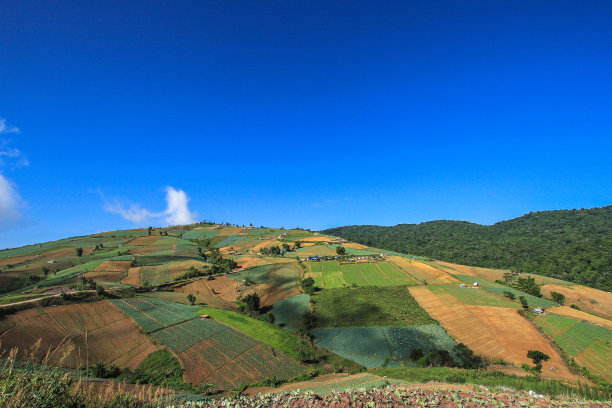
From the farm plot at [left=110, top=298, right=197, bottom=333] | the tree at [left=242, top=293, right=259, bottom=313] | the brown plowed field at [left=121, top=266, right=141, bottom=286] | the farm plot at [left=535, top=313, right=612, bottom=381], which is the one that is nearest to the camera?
the farm plot at [left=535, top=313, right=612, bottom=381]

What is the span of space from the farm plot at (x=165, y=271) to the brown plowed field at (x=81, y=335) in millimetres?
37209

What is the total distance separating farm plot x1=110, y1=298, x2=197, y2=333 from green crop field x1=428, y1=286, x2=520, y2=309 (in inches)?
2439

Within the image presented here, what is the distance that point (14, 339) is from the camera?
106 feet

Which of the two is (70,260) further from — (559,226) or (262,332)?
(559,226)

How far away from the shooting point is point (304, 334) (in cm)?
5238

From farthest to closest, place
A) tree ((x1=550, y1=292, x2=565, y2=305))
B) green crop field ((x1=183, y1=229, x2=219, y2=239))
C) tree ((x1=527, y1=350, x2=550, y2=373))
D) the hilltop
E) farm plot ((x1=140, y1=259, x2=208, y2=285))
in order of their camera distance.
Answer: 1. green crop field ((x1=183, y1=229, x2=219, y2=239))
2. farm plot ((x1=140, y1=259, x2=208, y2=285))
3. tree ((x1=550, y1=292, x2=565, y2=305))
4. tree ((x1=527, y1=350, x2=550, y2=373))
5. the hilltop

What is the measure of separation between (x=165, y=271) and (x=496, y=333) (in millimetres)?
92976

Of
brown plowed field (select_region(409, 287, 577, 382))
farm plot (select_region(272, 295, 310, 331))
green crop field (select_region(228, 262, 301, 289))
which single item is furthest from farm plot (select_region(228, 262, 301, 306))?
brown plowed field (select_region(409, 287, 577, 382))

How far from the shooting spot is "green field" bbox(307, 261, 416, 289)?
257 ft

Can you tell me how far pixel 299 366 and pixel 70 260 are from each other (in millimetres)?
107894

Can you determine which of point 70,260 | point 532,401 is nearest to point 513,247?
point 532,401

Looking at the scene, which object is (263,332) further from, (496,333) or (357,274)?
(357,274)

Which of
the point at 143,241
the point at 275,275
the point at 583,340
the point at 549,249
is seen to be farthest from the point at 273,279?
the point at 549,249

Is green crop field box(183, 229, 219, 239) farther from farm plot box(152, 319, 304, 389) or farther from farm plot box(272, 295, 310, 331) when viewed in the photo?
farm plot box(152, 319, 304, 389)
